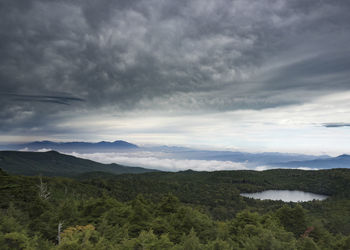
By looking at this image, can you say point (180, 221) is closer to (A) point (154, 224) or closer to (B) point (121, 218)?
(A) point (154, 224)

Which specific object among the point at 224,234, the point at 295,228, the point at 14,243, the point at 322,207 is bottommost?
the point at 322,207

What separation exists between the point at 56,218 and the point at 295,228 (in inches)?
2121

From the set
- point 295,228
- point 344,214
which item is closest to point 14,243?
point 295,228

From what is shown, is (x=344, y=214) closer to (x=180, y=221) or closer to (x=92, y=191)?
(x=180, y=221)

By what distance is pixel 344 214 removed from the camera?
164 meters

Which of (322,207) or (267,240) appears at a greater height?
(267,240)

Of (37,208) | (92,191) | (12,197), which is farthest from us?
(92,191)

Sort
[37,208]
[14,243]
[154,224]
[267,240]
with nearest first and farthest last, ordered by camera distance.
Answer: [14,243] < [267,240] < [154,224] < [37,208]

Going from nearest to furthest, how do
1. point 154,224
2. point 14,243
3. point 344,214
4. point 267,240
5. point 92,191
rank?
point 14,243 < point 267,240 < point 154,224 < point 344,214 < point 92,191

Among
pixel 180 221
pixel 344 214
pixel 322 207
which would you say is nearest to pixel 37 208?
pixel 180 221

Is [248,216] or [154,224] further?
[248,216]

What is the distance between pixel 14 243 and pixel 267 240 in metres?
26.8

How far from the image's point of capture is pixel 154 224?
38.4 meters

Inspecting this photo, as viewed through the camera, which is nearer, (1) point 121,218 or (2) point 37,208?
(1) point 121,218
